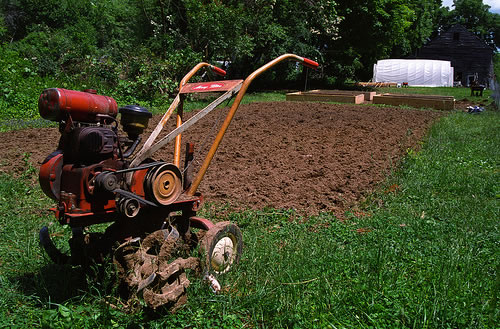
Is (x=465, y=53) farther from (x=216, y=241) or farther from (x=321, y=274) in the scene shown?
(x=216, y=241)

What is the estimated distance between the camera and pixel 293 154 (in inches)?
330

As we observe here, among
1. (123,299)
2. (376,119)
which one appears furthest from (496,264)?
(376,119)

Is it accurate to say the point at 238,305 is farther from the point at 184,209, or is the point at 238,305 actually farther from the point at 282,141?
the point at 282,141

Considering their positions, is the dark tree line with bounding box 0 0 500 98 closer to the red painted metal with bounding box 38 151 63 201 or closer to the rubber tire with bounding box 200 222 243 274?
the rubber tire with bounding box 200 222 243 274

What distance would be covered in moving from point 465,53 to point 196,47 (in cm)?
4052

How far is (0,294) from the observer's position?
10.9 feet

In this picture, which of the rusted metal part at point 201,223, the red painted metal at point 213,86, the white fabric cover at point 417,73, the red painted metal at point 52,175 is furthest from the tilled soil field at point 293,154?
the white fabric cover at point 417,73

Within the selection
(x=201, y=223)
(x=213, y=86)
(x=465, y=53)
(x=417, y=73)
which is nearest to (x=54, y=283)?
(x=201, y=223)

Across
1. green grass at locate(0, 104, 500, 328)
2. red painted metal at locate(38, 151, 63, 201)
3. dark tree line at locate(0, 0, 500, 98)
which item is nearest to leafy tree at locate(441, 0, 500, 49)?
dark tree line at locate(0, 0, 500, 98)

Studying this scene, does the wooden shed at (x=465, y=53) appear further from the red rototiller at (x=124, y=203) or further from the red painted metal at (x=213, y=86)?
the red rototiller at (x=124, y=203)

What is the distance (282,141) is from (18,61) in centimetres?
1041

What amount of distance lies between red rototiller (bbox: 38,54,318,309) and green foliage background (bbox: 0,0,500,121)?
1092 centimetres

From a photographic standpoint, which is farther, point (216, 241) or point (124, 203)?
point (216, 241)


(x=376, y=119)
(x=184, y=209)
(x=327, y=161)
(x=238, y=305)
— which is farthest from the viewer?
(x=376, y=119)
